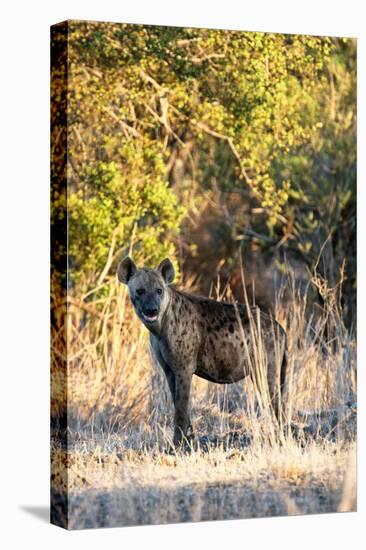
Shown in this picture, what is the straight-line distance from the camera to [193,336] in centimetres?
1183

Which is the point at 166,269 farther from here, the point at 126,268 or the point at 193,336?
the point at 193,336

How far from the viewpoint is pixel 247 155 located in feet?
40.0

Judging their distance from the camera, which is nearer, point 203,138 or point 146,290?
point 146,290

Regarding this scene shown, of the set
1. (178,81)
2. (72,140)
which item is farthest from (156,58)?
(72,140)

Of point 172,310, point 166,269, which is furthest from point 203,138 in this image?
point 172,310

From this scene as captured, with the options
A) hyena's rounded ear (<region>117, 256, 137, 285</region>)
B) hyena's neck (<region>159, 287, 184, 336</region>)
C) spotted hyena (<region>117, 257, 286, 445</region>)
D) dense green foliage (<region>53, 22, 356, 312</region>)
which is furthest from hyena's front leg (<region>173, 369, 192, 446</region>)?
dense green foliage (<region>53, 22, 356, 312</region>)

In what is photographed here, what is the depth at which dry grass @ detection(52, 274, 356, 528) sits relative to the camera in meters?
11.2

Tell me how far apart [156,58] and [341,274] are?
2.33 m

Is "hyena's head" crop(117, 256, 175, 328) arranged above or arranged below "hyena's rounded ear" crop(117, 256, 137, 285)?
below

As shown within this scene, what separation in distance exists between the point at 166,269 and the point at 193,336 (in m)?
0.57

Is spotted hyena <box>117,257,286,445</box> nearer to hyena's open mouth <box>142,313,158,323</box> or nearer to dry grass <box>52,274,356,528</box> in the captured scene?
hyena's open mouth <box>142,313,158,323</box>

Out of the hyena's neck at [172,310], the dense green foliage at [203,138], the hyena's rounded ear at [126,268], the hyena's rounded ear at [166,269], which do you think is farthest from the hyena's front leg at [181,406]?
the dense green foliage at [203,138]

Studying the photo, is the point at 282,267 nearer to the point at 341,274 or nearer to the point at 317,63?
the point at 341,274

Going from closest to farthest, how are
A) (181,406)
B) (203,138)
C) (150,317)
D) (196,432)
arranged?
1. (150,317)
2. (181,406)
3. (196,432)
4. (203,138)
